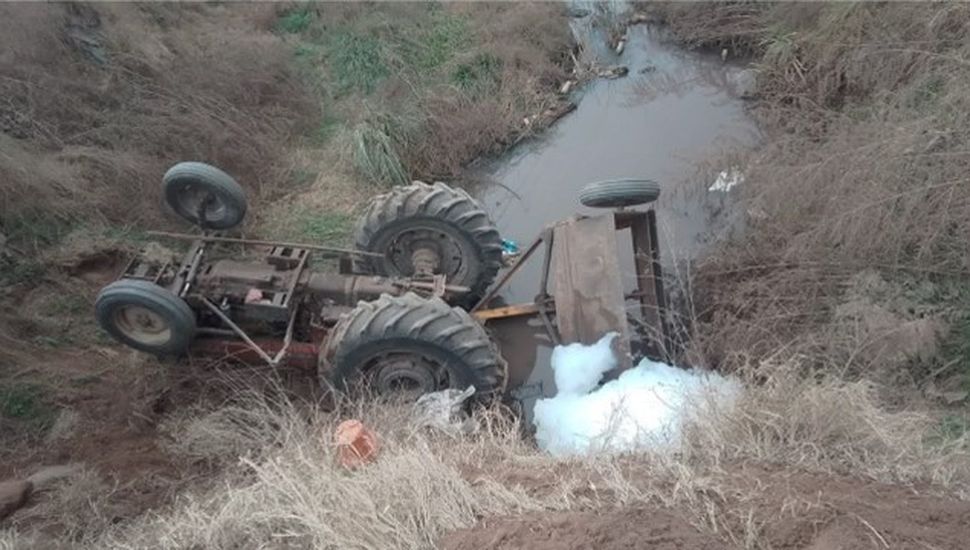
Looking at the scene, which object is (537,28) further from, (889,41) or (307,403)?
(307,403)

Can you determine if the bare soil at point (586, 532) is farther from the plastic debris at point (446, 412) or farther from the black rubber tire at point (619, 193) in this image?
the black rubber tire at point (619, 193)

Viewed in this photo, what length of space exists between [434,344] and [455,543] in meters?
1.69

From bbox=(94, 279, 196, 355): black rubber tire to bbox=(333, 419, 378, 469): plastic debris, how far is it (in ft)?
4.58

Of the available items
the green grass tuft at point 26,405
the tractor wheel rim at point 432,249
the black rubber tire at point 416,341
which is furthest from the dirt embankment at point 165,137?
the tractor wheel rim at point 432,249

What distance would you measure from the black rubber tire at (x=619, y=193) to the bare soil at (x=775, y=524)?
2.17 meters

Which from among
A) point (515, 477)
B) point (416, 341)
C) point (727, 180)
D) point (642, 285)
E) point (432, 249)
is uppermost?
point (727, 180)

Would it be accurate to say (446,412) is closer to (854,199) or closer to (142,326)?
(142,326)

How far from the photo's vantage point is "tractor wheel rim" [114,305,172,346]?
5297 mm

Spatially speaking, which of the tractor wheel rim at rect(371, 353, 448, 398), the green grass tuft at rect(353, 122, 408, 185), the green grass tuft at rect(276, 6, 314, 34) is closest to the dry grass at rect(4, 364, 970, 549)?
the tractor wheel rim at rect(371, 353, 448, 398)

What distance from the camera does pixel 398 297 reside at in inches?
201

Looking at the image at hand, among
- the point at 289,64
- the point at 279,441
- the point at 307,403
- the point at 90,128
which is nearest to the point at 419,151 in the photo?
the point at 289,64

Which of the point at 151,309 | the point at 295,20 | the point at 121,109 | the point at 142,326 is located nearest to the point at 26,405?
the point at 142,326

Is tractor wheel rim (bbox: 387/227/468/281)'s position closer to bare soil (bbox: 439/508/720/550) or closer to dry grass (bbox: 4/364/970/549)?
dry grass (bbox: 4/364/970/549)

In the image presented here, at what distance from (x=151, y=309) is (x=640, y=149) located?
501cm
